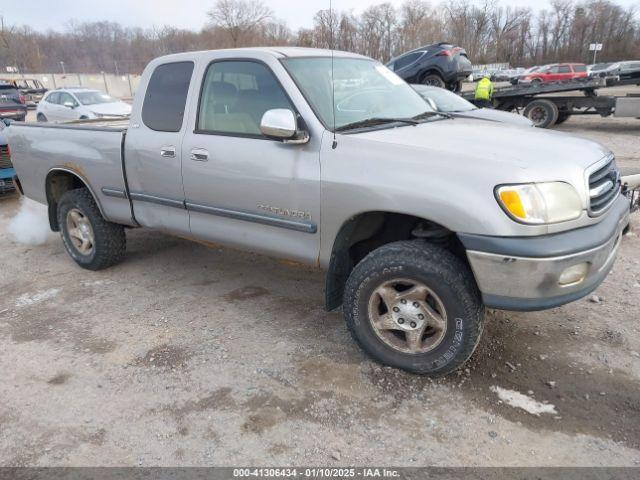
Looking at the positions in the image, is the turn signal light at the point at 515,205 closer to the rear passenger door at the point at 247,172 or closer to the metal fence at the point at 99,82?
the rear passenger door at the point at 247,172

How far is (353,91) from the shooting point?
3.72m

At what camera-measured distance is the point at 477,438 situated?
2.67 metres

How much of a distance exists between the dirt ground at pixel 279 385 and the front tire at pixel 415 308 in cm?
18

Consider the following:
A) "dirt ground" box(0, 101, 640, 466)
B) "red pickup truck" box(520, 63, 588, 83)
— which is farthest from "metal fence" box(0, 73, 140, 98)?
"dirt ground" box(0, 101, 640, 466)

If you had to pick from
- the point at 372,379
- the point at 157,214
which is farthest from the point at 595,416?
the point at 157,214

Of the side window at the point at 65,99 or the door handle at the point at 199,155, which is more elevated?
the door handle at the point at 199,155

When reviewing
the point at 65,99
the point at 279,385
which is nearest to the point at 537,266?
the point at 279,385

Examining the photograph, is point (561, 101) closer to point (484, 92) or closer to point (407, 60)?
point (484, 92)

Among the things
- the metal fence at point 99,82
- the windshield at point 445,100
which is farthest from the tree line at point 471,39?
the windshield at point 445,100

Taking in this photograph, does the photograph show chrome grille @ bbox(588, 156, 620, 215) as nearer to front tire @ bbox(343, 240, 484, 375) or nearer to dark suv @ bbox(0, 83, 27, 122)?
front tire @ bbox(343, 240, 484, 375)

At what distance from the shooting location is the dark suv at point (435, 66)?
47.2ft

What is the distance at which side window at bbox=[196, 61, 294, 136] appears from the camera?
11.6 ft

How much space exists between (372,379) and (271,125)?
1.69 metres

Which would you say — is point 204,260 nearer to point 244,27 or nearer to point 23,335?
point 23,335
